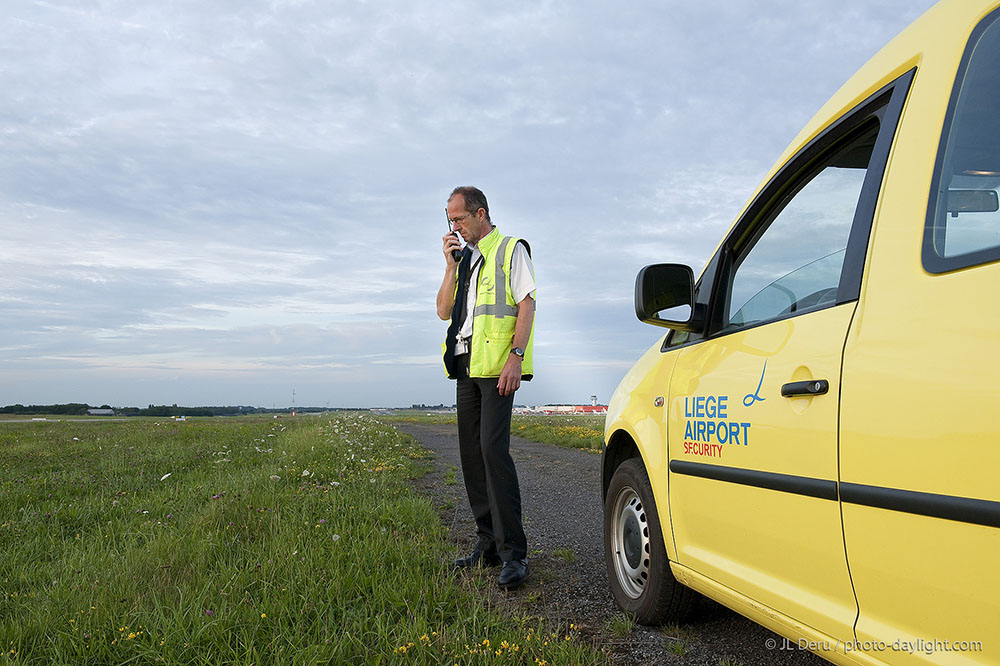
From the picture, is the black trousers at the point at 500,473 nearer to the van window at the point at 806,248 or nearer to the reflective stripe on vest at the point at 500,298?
the reflective stripe on vest at the point at 500,298

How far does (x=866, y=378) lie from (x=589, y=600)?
2.34 meters

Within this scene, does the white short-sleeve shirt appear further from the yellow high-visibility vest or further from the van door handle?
the van door handle

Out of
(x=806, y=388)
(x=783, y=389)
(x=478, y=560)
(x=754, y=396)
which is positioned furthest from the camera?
(x=478, y=560)

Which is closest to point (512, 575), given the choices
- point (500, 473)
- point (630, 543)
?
point (500, 473)

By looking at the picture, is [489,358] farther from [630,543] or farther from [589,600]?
[589,600]

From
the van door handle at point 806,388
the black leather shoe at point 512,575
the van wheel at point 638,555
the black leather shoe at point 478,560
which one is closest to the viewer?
the van door handle at point 806,388

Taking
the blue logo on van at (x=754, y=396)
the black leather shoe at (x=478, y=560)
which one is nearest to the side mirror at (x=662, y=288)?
the blue logo on van at (x=754, y=396)

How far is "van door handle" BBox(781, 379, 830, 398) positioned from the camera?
5.81 feet

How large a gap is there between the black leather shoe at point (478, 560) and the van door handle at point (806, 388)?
8.31ft

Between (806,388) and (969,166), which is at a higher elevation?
(969,166)

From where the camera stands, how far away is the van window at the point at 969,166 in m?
1.52

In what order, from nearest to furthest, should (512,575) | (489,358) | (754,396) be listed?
(754,396)
(512,575)
(489,358)

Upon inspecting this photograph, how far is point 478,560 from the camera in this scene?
4051 millimetres

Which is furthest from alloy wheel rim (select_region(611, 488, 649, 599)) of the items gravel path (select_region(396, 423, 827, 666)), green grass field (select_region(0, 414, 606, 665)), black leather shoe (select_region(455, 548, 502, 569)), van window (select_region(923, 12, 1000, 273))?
van window (select_region(923, 12, 1000, 273))
